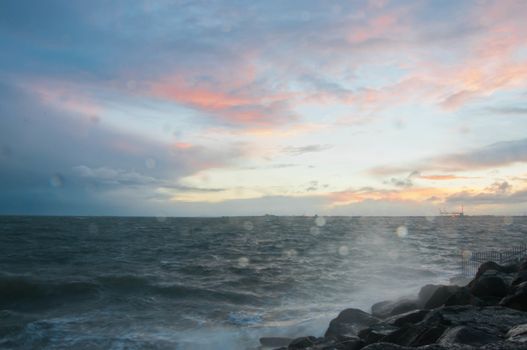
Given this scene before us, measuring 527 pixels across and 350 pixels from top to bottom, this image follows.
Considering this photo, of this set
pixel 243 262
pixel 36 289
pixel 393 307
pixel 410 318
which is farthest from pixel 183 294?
pixel 410 318

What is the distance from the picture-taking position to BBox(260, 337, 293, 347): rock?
13.9 metres

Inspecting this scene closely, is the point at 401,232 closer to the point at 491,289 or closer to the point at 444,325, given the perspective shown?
the point at 491,289

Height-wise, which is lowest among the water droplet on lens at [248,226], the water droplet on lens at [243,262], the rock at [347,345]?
the water droplet on lens at [248,226]

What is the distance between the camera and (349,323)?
43.9 ft

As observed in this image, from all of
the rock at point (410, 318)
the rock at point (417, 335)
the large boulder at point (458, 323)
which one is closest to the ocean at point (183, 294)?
the rock at point (410, 318)

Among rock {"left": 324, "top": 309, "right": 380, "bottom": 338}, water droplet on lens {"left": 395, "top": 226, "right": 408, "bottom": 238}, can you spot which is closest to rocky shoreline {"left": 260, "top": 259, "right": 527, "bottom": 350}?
rock {"left": 324, "top": 309, "right": 380, "bottom": 338}

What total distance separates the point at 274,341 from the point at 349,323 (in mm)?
2594

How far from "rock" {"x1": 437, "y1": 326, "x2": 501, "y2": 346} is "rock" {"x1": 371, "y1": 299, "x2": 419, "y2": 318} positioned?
25.4 feet

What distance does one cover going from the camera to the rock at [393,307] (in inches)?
585

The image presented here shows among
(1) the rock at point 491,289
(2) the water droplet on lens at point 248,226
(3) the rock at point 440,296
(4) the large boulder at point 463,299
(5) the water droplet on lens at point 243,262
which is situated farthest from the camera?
(2) the water droplet on lens at point 248,226

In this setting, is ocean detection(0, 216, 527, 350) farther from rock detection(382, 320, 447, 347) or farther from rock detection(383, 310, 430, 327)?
rock detection(382, 320, 447, 347)

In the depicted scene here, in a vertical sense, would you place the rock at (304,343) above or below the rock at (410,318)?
below

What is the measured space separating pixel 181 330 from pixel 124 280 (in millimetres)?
12245

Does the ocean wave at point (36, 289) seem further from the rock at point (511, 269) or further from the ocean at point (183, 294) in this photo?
the rock at point (511, 269)
